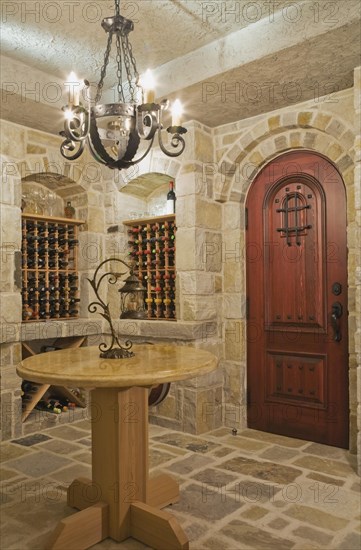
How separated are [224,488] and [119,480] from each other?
0.82 meters

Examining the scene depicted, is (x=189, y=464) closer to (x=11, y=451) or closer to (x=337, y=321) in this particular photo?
(x=11, y=451)

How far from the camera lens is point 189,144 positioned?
3867mm

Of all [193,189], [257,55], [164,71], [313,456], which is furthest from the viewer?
[193,189]

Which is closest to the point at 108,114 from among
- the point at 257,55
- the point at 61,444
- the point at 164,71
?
the point at 257,55

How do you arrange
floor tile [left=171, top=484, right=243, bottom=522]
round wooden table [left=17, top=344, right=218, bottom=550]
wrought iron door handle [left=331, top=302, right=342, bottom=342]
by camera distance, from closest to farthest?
round wooden table [left=17, top=344, right=218, bottom=550] → floor tile [left=171, top=484, right=243, bottom=522] → wrought iron door handle [left=331, top=302, right=342, bottom=342]

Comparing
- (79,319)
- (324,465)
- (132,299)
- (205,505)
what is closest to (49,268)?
(79,319)

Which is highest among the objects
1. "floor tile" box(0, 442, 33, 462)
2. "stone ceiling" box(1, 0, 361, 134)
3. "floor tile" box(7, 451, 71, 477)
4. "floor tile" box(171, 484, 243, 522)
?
"stone ceiling" box(1, 0, 361, 134)

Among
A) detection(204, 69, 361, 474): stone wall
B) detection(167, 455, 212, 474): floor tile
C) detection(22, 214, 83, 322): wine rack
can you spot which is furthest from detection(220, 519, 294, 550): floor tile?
detection(22, 214, 83, 322): wine rack

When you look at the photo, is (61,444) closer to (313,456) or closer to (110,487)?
(110,487)

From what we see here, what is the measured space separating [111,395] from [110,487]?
1.44 ft

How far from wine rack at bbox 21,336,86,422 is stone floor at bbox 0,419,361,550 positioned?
27 cm

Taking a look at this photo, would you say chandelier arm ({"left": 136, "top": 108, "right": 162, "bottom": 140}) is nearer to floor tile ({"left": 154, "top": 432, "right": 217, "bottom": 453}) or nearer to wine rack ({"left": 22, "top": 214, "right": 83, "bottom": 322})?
wine rack ({"left": 22, "top": 214, "right": 83, "bottom": 322})

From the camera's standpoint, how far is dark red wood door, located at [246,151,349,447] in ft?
11.2

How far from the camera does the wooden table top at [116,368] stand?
6.10ft
